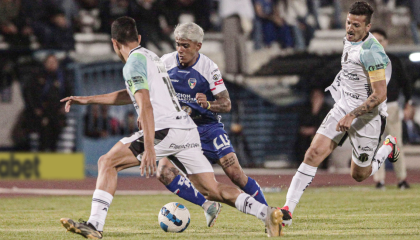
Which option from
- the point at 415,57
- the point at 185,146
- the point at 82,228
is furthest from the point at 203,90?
the point at 415,57

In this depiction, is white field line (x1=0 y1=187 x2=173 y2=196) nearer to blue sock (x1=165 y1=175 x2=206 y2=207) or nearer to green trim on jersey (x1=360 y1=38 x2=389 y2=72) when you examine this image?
blue sock (x1=165 y1=175 x2=206 y2=207)

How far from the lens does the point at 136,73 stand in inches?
210

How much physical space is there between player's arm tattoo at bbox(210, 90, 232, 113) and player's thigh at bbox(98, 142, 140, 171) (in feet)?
3.96

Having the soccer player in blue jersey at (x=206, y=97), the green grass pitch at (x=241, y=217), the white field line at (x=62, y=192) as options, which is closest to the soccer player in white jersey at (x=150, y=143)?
the green grass pitch at (x=241, y=217)

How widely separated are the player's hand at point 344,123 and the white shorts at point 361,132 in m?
0.41

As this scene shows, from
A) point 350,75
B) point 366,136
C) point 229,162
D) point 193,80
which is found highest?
point 193,80

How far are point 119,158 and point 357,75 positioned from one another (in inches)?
112

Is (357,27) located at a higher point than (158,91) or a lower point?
higher

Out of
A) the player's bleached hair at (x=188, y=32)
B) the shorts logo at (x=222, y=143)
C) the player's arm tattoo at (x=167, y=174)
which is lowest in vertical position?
the player's arm tattoo at (x=167, y=174)

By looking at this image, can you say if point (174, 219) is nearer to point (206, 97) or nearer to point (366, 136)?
point (206, 97)

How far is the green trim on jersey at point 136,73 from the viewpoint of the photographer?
5305mm

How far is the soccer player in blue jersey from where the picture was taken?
21.8ft

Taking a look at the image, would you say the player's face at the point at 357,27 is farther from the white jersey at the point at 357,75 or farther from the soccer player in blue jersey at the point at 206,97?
the soccer player in blue jersey at the point at 206,97

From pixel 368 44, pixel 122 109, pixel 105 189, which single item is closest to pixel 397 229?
pixel 368 44
